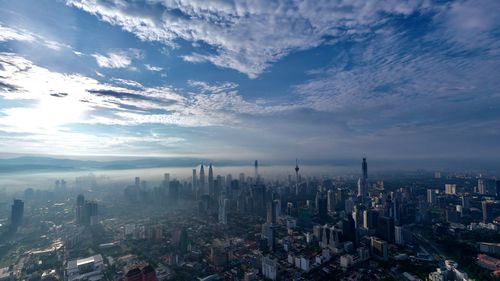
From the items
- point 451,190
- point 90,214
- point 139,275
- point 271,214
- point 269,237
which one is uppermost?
point 451,190

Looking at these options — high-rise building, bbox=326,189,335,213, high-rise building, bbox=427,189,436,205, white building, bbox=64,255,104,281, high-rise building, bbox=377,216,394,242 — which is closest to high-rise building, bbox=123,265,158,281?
white building, bbox=64,255,104,281

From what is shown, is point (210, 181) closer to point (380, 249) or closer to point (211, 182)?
point (211, 182)

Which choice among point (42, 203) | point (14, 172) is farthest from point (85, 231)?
point (42, 203)

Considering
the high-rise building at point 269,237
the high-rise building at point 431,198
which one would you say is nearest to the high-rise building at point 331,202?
the high-rise building at point 431,198

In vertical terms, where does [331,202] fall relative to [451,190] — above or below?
below

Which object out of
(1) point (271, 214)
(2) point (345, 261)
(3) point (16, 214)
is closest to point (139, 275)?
(2) point (345, 261)

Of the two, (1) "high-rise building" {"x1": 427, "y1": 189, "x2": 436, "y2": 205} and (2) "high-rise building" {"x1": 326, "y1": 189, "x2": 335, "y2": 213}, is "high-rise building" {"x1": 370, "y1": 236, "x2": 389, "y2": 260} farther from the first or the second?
(1) "high-rise building" {"x1": 427, "y1": 189, "x2": 436, "y2": 205}

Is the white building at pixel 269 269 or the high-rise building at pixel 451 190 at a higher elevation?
the high-rise building at pixel 451 190

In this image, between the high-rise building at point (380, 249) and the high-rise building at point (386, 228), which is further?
the high-rise building at point (386, 228)

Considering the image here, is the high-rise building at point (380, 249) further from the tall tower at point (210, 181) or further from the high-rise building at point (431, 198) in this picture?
the tall tower at point (210, 181)

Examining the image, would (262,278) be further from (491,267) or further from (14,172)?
(14,172)

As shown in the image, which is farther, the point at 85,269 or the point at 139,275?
the point at 85,269
